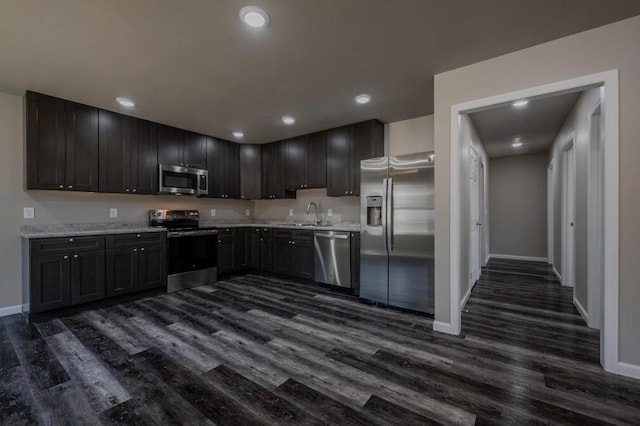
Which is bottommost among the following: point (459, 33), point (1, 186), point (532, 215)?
point (532, 215)

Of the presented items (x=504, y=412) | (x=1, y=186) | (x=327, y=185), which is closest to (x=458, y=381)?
(x=504, y=412)

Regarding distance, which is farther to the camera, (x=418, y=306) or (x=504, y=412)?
(x=418, y=306)

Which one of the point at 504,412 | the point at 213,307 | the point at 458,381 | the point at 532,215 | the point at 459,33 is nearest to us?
the point at 504,412

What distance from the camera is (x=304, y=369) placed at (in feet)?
6.97

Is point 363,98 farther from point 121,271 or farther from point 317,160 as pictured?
point 121,271

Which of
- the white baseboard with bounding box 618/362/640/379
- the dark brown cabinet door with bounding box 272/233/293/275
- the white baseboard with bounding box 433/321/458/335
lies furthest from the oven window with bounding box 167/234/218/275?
the white baseboard with bounding box 618/362/640/379

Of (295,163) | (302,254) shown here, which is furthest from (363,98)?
(302,254)

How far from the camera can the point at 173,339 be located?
2.60 m

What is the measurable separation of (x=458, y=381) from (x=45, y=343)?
3489mm

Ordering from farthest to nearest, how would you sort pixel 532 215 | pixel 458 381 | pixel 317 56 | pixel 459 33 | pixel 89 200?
pixel 532 215, pixel 89 200, pixel 317 56, pixel 459 33, pixel 458 381

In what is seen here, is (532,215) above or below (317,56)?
below

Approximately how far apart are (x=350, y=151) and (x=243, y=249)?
8.59 feet

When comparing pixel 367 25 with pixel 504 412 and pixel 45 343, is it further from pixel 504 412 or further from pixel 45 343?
pixel 45 343

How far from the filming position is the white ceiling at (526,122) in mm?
3582
